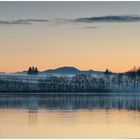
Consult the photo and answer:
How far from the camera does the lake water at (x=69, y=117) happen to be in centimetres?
977

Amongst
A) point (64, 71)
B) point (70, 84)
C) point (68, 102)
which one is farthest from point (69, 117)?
point (68, 102)

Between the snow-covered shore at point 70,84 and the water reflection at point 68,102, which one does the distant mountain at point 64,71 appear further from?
the water reflection at point 68,102

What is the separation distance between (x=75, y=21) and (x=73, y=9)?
→ 0.69ft

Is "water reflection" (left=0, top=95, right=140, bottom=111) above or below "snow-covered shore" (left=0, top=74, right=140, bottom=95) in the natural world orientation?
below

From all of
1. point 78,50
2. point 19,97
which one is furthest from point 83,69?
point 19,97

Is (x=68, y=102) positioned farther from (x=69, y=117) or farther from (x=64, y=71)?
(x=64, y=71)

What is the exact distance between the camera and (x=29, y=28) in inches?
421

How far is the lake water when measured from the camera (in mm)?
9773

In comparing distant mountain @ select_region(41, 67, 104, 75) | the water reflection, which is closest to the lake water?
the water reflection

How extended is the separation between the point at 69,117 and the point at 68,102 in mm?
1143

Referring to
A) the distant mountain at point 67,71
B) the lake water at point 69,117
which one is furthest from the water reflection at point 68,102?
the distant mountain at point 67,71

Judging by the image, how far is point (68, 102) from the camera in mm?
12031

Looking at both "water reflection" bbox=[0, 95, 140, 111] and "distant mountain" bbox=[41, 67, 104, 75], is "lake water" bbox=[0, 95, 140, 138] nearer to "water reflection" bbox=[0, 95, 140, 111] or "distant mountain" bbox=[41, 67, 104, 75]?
"water reflection" bbox=[0, 95, 140, 111]

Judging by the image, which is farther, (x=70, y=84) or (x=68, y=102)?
(x=68, y=102)
